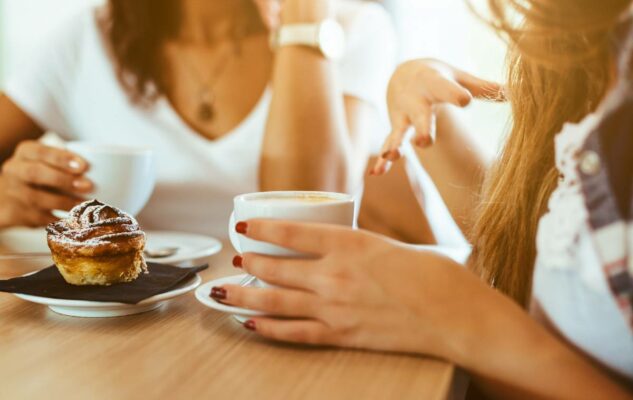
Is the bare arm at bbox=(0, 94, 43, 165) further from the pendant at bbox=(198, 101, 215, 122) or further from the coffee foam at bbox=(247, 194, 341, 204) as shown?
the coffee foam at bbox=(247, 194, 341, 204)

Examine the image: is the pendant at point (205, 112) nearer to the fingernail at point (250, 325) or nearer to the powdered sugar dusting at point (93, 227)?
the powdered sugar dusting at point (93, 227)

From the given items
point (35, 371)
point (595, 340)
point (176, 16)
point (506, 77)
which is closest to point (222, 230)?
point (176, 16)

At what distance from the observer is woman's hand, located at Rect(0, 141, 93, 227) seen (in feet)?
3.19

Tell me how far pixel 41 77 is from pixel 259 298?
128 centimetres

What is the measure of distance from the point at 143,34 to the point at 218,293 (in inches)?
46.0

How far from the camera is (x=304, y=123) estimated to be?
56.2 inches

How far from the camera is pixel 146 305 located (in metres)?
0.68

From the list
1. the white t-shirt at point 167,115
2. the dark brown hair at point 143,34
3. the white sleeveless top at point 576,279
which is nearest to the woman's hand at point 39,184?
the white t-shirt at point 167,115

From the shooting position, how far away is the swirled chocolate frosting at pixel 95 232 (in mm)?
704

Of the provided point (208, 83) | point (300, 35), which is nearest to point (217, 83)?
point (208, 83)

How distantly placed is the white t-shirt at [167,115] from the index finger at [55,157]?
0.38 meters

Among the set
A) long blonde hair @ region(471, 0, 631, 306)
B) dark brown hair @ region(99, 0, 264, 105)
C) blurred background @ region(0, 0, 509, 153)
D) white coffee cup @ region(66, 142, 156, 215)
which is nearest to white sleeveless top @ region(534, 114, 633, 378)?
long blonde hair @ region(471, 0, 631, 306)

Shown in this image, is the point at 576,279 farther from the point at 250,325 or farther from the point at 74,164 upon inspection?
the point at 74,164

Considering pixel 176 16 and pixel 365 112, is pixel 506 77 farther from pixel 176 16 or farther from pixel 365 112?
pixel 176 16
